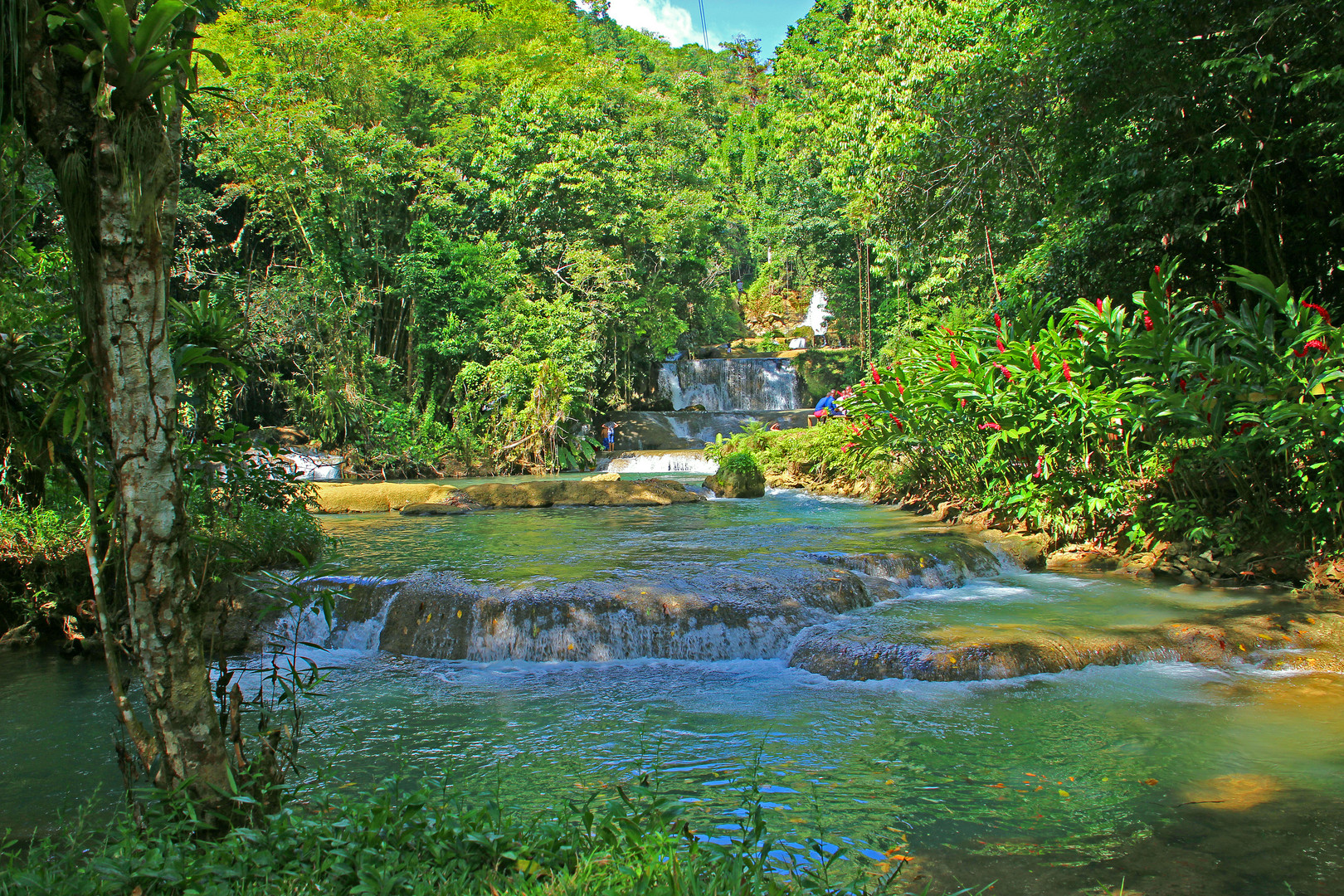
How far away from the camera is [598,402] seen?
2530 centimetres

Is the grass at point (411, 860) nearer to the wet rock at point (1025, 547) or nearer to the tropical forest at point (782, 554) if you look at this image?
the tropical forest at point (782, 554)

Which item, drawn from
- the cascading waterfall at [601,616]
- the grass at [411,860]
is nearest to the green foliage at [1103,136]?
the cascading waterfall at [601,616]

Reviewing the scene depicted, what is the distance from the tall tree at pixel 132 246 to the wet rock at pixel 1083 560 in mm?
8145

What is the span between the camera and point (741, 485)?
14.8 metres

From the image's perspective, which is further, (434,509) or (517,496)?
(517,496)

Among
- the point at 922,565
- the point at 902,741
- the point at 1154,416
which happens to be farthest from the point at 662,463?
the point at 902,741

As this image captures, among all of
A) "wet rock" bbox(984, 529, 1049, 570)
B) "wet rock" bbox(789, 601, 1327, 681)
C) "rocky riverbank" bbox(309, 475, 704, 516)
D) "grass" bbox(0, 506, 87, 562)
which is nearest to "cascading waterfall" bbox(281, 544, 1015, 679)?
"wet rock" bbox(789, 601, 1327, 681)

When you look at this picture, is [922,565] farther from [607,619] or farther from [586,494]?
[586,494]

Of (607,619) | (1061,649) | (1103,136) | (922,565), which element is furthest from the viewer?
(1103,136)

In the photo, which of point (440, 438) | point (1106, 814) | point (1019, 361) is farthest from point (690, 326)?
point (1106, 814)

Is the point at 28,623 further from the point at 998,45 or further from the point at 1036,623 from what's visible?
the point at 998,45

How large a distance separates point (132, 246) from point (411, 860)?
197cm

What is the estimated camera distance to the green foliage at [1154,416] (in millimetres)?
6707

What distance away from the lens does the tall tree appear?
7.97 feet
